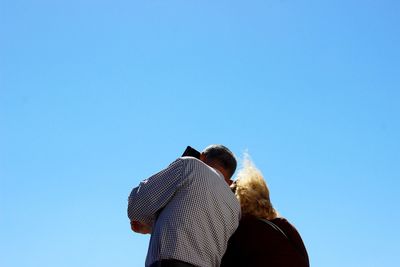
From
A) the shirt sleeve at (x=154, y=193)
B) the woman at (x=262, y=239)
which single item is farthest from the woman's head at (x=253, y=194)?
the shirt sleeve at (x=154, y=193)

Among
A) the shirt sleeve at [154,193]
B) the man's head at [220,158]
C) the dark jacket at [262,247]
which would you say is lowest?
the dark jacket at [262,247]

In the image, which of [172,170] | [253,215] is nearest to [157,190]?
[172,170]

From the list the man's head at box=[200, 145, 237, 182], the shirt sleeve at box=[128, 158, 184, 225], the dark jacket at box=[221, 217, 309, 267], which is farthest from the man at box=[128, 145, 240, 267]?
the man's head at box=[200, 145, 237, 182]

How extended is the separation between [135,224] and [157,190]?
0.46m

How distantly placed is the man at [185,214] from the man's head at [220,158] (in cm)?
30

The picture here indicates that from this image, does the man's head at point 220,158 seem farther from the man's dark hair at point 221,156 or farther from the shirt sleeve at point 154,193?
the shirt sleeve at point 154,193

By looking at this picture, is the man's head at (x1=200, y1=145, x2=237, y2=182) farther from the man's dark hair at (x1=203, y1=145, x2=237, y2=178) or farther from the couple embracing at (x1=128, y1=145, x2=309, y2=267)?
the couple embracing at (x1=128, y1=145, x2=309, y2=267)

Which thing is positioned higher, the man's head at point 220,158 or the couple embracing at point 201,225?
the man's head at point 220,158

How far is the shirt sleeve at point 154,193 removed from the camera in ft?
17.3

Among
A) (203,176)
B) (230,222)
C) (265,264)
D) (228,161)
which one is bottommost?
(265,264)

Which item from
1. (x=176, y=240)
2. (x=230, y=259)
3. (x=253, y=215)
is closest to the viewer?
(x=176, y=240)

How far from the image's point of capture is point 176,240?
16.5ft

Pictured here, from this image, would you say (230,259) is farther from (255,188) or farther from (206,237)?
(255,188)

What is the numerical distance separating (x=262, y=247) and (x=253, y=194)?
67cm
